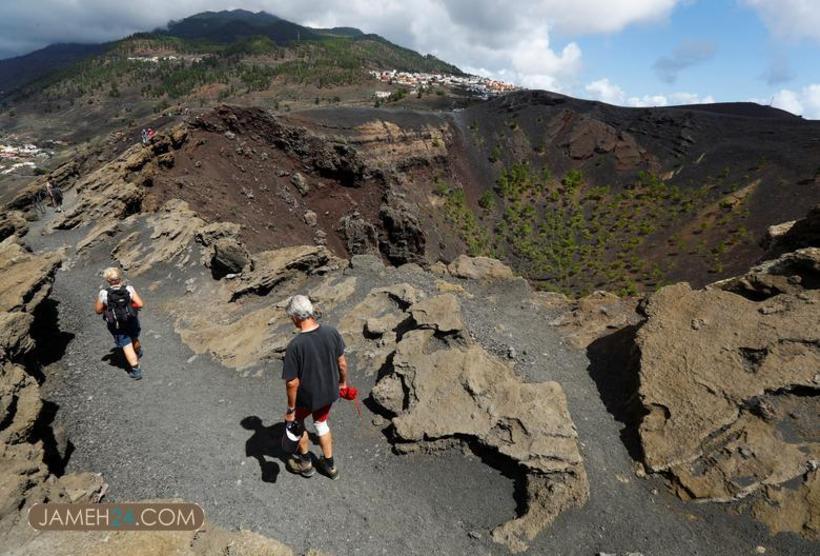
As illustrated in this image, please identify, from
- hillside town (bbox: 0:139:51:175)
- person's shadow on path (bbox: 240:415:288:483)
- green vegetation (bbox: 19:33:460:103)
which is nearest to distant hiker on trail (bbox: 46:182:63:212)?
person's shadow on path (bbox: 240:415:288:483)

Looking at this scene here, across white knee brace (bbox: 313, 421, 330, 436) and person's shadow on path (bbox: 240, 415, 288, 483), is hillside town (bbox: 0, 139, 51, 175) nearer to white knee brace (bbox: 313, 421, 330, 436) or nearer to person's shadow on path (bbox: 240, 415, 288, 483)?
person's shadow on path (bbox: 240, 415, 288, 483)

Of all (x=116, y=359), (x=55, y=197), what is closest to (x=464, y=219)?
(x=55, y=197)

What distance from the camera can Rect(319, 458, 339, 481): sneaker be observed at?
564 centimetres

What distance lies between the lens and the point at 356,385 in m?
8.02

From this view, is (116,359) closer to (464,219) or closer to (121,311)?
(121,311)

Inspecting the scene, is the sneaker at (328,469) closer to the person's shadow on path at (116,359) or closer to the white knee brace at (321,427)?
the white knee brace at (321,427)

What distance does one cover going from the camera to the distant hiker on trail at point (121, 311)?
25.1 feet

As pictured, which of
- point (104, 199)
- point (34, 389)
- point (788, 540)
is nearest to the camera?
point (788, 540)

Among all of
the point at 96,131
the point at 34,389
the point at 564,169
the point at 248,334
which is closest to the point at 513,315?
the point at 248,334

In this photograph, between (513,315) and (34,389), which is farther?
(513,315)

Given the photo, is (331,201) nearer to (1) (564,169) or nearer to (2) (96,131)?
(1) (564,169)

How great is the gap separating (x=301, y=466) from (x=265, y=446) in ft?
3.29

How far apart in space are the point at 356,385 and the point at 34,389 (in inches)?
193

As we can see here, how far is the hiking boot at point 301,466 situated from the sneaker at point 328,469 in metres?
0.19
